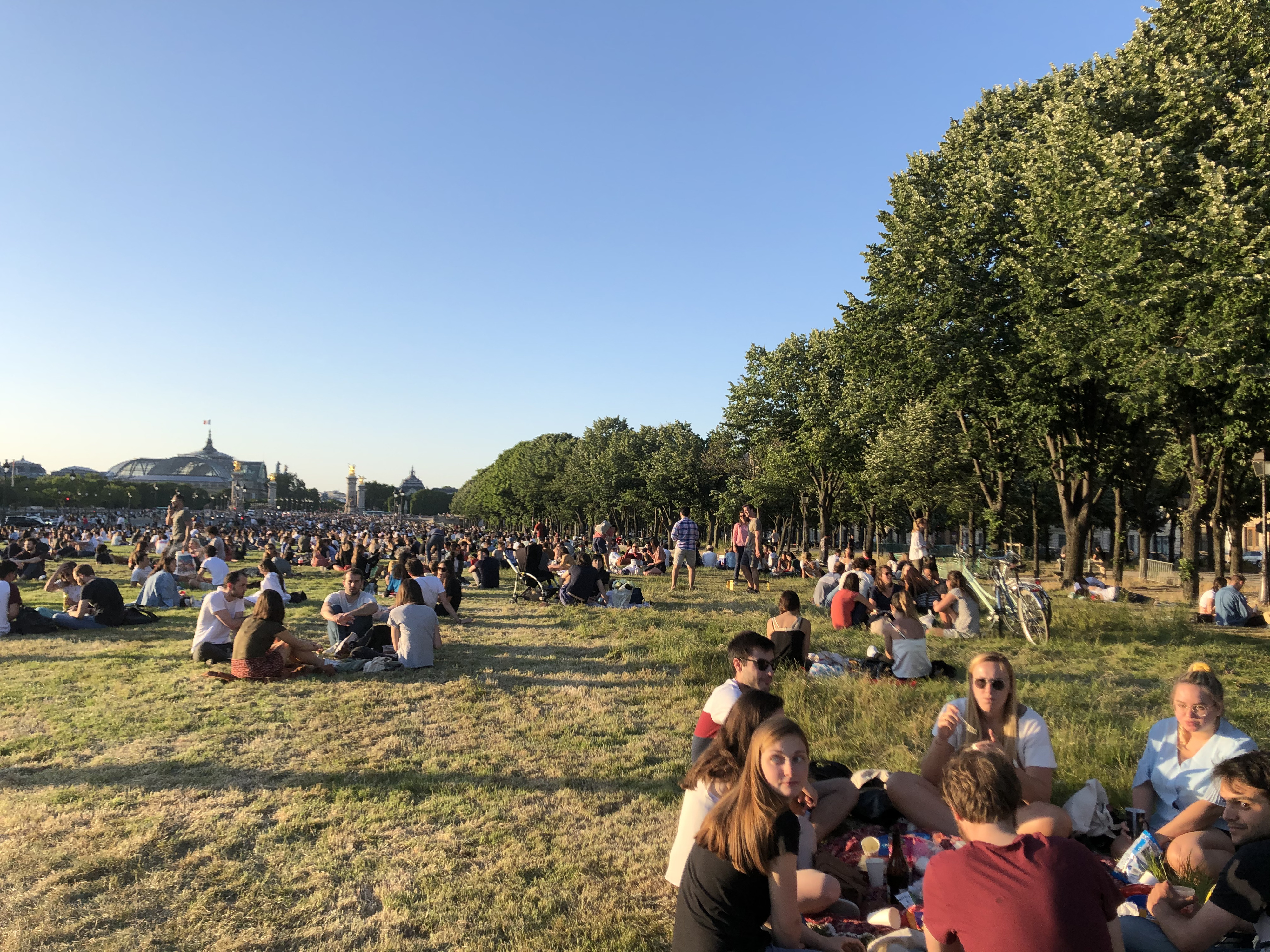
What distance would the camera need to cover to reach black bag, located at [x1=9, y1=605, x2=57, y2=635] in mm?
13031

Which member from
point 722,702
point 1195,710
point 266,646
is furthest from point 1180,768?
point 266,646

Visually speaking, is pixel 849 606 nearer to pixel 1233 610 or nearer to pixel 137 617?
pixel 1233 610

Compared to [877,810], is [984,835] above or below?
above

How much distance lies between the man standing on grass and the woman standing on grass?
16.3 metres

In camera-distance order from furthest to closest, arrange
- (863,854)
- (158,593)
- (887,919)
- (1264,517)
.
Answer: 1. (1264,517)
2. (158,593)
3. (863,854)
4. (887,919)

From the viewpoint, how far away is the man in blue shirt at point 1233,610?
15531mm

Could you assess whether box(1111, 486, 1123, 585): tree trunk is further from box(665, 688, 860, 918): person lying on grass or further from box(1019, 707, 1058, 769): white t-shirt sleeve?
box(665, 688, 860, 918): person lying on grass

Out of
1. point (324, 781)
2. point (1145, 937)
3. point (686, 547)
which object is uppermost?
point (686, 547)

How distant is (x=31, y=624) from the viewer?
13.1 m

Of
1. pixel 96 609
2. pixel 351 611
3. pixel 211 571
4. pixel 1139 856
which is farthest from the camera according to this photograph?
pixel 211 571

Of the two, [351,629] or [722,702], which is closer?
[722,702]

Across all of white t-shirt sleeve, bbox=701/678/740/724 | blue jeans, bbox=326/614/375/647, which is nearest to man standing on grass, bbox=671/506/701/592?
blue jeans, bbox=326/614/375/647

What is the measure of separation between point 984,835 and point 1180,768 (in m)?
2.57

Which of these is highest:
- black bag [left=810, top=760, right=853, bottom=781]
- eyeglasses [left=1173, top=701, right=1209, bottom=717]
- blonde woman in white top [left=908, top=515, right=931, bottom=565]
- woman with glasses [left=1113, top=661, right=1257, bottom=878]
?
blonde woman in white top [left=908, top=515, right=931, bottom=565]
